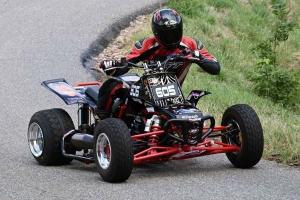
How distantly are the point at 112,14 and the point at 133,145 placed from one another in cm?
1056

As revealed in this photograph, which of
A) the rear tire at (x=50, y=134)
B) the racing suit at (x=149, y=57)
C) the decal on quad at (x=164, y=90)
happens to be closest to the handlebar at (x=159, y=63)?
the decal on quad at (x=164, y=90)

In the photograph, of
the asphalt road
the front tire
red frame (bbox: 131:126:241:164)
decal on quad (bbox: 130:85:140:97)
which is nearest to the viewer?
the asphalt road

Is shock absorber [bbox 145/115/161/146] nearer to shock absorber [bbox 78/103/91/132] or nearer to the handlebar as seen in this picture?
the handlebar

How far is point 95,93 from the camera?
9102 millimetres

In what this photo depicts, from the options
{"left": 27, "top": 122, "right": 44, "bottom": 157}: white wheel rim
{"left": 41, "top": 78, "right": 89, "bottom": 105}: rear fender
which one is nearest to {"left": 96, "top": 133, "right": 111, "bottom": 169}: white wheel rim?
{"left": 41, "top": 78, "right": 89, "bottom": 105}: rear fender

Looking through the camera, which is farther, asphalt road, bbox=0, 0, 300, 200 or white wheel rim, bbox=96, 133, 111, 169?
white wheel rim, bbox=96, 133, 111, 169

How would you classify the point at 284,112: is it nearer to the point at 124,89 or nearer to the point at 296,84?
the point at 296,84

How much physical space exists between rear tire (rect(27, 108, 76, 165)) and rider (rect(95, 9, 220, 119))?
44 centimetres

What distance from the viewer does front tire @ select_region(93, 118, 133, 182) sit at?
7.36 m

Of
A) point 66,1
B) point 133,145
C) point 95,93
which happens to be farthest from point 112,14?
point 133,145

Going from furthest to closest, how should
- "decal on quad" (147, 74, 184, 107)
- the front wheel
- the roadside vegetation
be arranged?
the roadside vegetation → "decal on quad" (147, 74, 184, 107) → the front wheel

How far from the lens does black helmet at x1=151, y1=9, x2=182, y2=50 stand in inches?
325

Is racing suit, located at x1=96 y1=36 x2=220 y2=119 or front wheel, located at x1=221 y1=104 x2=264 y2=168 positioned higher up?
racing suit, located at x1=96 y1=36 x2=220 y2=119

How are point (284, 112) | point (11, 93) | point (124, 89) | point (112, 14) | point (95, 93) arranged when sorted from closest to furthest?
point (124, 89) → point (95, 93) → point (284, 112) → point (11, 93) → point (112, 14)
